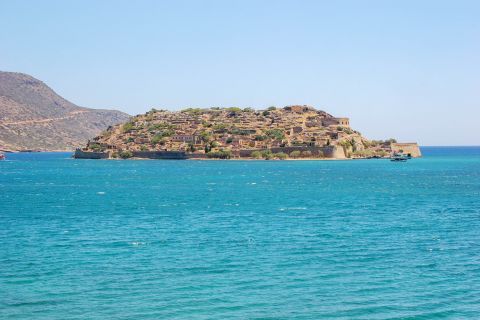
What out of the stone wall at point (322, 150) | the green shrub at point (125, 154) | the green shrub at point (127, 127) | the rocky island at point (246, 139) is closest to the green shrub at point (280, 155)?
the rocky island at point (246, 139)

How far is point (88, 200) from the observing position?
183 feet

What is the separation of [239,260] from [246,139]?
141 metres

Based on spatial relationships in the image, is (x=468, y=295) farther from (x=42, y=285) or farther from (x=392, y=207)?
(x=392, y=207)

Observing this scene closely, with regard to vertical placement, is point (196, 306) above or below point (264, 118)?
below

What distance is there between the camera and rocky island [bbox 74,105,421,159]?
16000cm

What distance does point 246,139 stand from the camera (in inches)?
6639

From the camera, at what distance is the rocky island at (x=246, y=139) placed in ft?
525

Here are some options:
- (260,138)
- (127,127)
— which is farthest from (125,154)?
(260,138)

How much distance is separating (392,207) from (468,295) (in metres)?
28.4

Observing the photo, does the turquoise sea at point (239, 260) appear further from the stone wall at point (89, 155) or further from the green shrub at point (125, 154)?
the stone wall at point (89, 155)

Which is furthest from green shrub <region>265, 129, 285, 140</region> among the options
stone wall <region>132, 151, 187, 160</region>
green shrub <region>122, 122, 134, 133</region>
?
green shrub <region>122, 122, 134, 133</region>

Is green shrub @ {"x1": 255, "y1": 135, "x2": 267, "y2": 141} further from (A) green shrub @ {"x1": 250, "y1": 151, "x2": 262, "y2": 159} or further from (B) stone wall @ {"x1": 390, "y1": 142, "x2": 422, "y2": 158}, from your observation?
(B) stone wall @ {"x1": 390, "y1": 142, "x2": 422, "y2": 158}

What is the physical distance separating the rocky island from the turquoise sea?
351 ft

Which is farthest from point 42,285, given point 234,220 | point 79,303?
point 234,220
